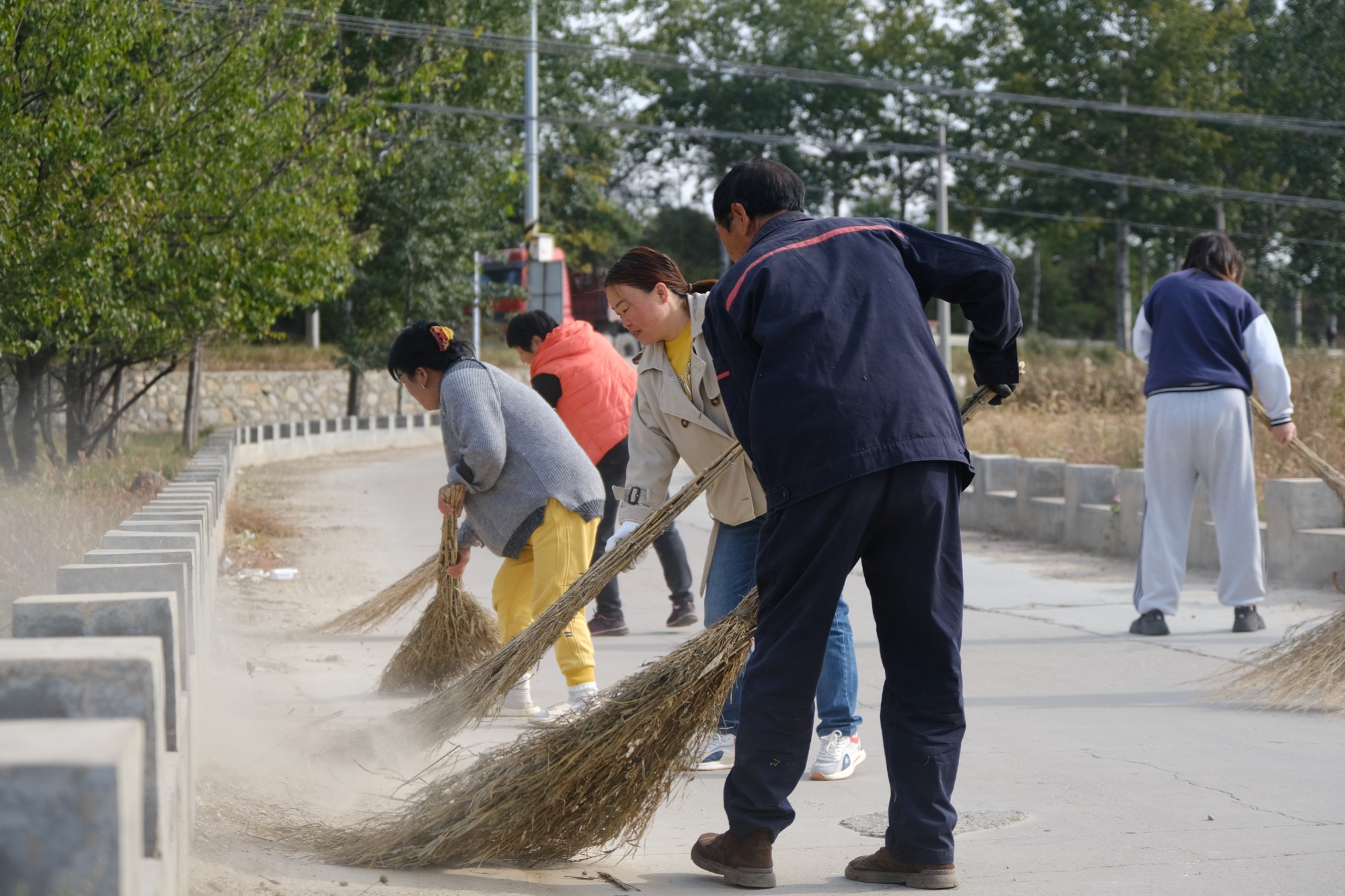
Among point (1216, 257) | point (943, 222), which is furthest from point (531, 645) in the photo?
point (943, 222)

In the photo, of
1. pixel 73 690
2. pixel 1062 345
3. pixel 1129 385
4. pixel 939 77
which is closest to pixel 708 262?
pixel 939 77

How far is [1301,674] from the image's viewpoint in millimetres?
5129

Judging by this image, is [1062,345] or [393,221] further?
[1062,345]

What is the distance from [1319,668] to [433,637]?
134 inches

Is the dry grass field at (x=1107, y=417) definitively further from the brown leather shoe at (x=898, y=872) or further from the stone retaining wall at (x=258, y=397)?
the stone retaining wall at (x=258, y=397)

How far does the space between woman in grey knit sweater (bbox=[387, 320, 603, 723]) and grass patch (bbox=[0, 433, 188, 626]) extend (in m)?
1.40

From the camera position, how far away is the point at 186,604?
3.39 meters

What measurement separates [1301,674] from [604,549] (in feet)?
10.9

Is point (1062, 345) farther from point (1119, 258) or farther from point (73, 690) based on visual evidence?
point (73, 690)

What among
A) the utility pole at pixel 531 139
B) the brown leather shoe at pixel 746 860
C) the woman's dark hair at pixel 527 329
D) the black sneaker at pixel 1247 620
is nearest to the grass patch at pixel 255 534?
the woman's dark hair at pixel 527 329

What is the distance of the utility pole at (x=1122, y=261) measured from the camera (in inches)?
1474

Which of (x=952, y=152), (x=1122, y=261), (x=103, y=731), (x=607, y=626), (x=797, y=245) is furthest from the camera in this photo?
(x=1122, y=261)

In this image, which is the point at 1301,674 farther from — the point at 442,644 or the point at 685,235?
the point at 685,235

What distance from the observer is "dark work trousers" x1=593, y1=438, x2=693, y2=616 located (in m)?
6.91
